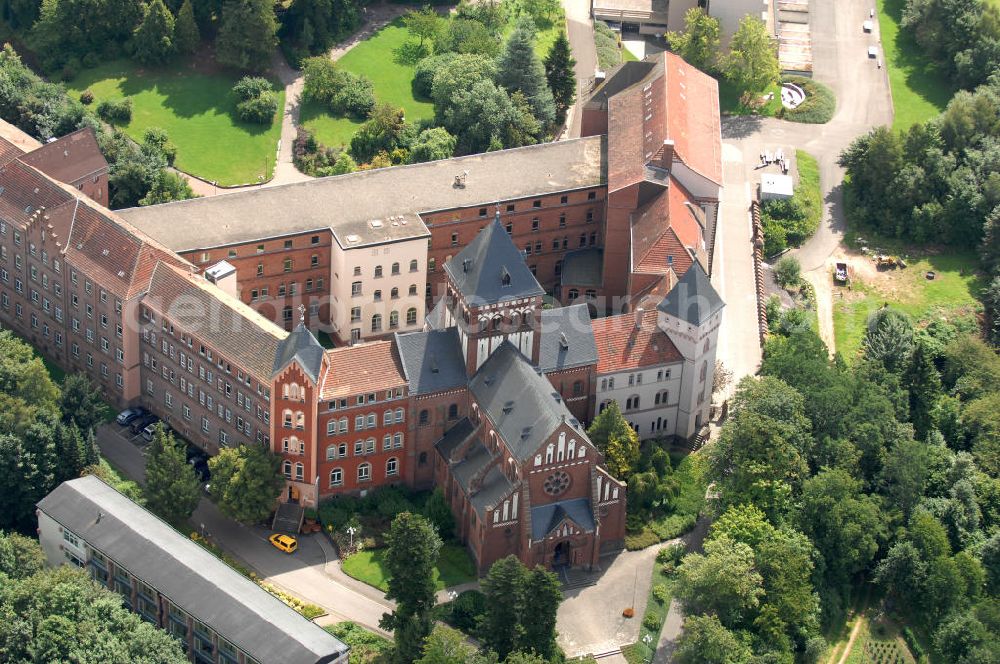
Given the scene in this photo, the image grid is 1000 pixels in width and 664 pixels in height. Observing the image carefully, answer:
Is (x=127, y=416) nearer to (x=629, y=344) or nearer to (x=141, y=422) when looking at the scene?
(x=141, y=422)

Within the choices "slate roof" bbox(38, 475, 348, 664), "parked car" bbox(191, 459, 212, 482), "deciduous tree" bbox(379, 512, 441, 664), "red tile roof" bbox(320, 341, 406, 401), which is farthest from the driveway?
"red tile roof" bbox(320, 341, 406, 401)

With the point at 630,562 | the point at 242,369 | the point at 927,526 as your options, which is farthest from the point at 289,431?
the point at 927,526

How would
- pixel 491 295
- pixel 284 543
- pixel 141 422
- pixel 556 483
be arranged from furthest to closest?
pixel 141 422 → pixel 491 295 → pixel 284 543 → pixel 556 483

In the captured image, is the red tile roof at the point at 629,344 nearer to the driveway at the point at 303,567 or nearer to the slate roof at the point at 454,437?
the slate roof at the point at 454,437

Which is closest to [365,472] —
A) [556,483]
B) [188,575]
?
[556,483]

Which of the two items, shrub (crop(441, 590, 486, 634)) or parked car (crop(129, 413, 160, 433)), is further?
parked car (crop(129, 413, 160, 433))

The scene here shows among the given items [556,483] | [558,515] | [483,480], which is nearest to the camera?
[556,483]

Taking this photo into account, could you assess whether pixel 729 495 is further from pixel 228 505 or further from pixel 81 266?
pixel 81 266

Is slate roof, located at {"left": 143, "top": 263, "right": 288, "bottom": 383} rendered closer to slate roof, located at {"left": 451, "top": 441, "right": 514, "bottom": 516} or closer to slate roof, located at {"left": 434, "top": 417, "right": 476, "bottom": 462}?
slate roof, located at {"left": 434, "top": 417, "right": 476, "bottom": 462}
